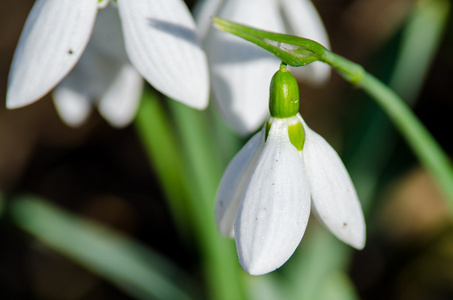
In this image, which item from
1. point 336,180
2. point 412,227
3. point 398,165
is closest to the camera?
point 336,180

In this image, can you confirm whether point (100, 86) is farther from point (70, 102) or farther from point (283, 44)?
point (283, 44)

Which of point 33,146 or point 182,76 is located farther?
point 33,146

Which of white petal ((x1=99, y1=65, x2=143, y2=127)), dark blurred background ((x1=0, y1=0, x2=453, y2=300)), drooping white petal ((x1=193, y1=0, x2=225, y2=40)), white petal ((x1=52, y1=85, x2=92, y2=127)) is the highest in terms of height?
drooping white petal ((x1=193, y1=0, x2=225, y2=40))

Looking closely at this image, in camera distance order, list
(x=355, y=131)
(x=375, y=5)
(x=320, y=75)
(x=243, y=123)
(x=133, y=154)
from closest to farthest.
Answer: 1. (x=243, y=123)
2. (x=320, y=75)
3. (x=355, y=131)
4. (x=133, y=154)
5. (x=375, y=5)

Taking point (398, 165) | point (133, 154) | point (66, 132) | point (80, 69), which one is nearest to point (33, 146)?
point (66, 132)

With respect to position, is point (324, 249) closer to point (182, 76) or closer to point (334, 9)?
point (182, 76)

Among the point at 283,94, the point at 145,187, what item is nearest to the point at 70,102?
the point at 283,94

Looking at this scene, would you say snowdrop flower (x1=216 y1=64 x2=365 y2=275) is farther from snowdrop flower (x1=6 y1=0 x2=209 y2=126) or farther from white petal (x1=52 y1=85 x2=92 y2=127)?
white petal (x1=52 y1=85 x2=92 y2=127)

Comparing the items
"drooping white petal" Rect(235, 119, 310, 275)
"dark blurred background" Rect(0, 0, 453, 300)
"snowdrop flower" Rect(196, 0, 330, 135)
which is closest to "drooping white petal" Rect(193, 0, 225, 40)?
"snowdrop flower" Rect(196, 0, 330, 135)
